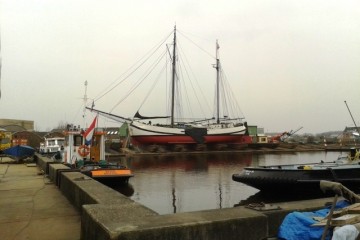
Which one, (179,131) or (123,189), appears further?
(179,131)

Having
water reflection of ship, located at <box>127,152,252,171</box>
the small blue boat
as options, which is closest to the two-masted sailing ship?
water reflection of ship, located at <box>127,152,252,171</box>

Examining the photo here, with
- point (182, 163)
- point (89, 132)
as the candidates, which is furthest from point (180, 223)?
point (182, 163)

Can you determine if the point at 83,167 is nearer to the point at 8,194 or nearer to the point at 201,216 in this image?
the point at 8,194

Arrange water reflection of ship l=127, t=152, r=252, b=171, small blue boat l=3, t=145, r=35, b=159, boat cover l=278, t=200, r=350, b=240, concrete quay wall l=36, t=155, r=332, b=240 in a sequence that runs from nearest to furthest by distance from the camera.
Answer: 1. concrete quay wall l=36, t=155, r=332, b=240
2. boat cover l=278, t=200, r=350, b=240
3. small blue boat l=3, t=145, r=35, b=159
4. water reflection of ship l=127, t=152, r=252, b=171

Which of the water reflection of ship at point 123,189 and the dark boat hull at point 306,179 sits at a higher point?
the dark boat hull at point 306,179

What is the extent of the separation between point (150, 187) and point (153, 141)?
32.6m

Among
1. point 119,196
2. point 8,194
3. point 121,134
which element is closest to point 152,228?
point 119,196

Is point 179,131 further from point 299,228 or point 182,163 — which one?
point 299,228

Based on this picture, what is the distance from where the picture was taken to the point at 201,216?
434 cm

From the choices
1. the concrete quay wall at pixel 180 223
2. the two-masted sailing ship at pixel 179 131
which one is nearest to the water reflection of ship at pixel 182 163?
the two-masted sailing ship at pixel 179 131

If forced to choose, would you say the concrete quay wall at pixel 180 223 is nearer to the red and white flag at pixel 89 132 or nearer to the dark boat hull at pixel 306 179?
the dark boat hull at pixel 306 179

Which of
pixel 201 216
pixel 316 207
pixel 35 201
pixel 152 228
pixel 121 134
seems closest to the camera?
pixel 152 228

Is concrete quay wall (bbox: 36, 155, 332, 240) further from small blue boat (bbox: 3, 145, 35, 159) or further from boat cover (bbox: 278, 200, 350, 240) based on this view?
small blue boat (bbox: 3, 145, 35, 159)

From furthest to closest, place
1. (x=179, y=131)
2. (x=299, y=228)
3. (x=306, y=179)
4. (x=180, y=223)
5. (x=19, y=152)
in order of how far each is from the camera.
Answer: (x=179, y=131)
(x=19, y=152)
(x=306, y=179)
(x=299, y=228)
(x=180, y=223)
